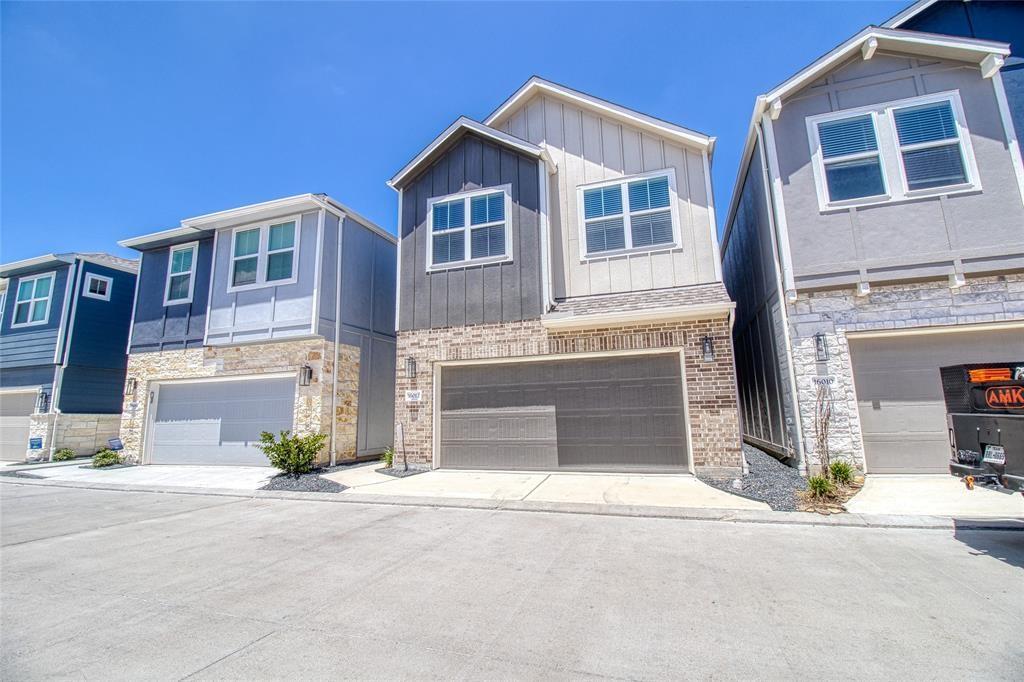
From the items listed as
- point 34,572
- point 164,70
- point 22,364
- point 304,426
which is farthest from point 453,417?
point 22,364

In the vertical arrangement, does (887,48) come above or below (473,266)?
above

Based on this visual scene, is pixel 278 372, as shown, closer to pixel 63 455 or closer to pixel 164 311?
pixel 164 311

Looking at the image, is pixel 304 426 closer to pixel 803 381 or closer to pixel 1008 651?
pixel 803 381

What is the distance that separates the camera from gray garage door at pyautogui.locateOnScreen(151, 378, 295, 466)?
11.2 m

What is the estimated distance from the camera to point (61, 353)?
14344 millimetres

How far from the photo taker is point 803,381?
7.66 meters

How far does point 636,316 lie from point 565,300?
1760mm

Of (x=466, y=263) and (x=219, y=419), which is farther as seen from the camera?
(x=219, y=419)

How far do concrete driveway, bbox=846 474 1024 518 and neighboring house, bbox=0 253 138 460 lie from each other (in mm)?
20421

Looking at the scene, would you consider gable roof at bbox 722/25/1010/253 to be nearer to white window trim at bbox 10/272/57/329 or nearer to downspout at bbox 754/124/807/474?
downspout at bbox 754/124/807/474

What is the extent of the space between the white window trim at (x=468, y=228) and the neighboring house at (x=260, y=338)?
9.13ft

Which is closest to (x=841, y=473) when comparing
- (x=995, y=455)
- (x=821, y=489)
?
(x=821, y=489)

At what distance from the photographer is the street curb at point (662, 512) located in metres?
5.18

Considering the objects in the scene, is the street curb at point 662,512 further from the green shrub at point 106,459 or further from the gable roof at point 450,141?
the gable roof at point 450,141
